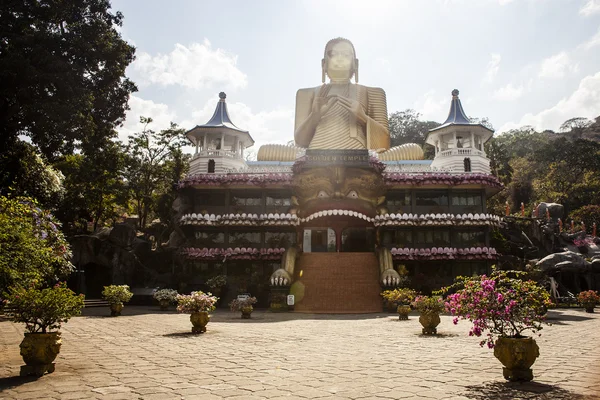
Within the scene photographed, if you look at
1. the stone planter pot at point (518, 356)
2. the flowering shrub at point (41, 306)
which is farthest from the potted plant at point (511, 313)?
the flowering shrub at point (41, 306)

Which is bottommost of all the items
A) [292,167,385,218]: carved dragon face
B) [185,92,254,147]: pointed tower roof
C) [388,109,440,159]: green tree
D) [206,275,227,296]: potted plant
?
[206,275,227,296]: potted plant

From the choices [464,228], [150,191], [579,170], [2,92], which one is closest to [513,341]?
[2,92]

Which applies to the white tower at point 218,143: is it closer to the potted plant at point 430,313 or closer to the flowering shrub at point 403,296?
the flowering shrub at point 403,296

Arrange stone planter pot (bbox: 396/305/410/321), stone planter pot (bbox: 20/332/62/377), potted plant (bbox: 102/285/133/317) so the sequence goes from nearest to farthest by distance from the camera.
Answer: stone planter pot (bbox: 20/332/62/377) < stone planter pot (bbox: 396/305/410/321) < potted plant (bbox: 102/285/133/317)

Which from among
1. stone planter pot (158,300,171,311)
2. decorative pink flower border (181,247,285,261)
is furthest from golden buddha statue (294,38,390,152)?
stone planter pot (158,300,171,311)

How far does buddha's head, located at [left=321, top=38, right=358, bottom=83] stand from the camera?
111 ft

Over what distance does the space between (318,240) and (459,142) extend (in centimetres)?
1340

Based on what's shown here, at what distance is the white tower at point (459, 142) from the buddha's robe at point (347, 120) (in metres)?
4.38

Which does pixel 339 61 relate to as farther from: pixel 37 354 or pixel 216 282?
pixel 37 354

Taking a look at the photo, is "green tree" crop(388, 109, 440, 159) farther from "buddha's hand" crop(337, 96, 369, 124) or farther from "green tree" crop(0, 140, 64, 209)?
"green tree" crop(0, 140, 64, 209)

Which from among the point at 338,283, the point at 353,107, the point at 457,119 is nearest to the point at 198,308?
the point at 338,283

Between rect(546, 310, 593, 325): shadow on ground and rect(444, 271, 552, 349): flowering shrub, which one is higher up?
rect(444, 271, 552, 349): flowering shrub

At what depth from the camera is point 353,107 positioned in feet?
105

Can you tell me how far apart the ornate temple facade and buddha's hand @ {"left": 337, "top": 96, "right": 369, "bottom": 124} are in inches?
2.9
